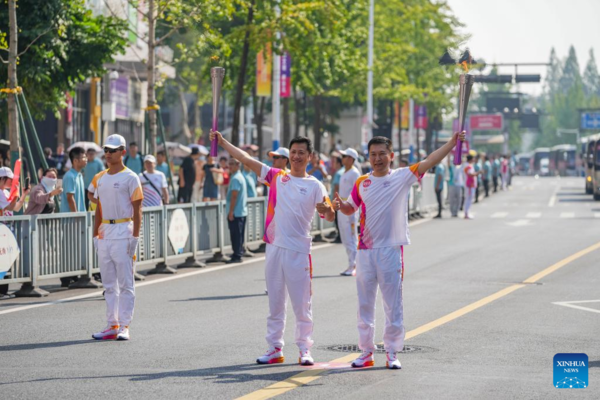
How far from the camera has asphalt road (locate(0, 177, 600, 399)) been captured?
884 centimetres

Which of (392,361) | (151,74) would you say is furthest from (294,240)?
(151,74)

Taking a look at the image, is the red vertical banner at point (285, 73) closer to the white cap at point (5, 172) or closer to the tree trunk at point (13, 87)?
the tree trunk at point (13, 87)

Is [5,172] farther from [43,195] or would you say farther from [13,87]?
[13,87]

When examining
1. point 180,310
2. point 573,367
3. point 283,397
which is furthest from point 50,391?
point 180,310

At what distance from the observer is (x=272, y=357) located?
991 centimetres

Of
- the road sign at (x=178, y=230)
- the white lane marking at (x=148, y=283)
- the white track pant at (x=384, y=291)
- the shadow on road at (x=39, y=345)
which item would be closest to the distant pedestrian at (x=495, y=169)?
the white lane marking at (x=148, y=283)

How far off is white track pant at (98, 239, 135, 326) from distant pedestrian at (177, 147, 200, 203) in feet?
51.5

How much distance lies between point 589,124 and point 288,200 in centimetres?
13351

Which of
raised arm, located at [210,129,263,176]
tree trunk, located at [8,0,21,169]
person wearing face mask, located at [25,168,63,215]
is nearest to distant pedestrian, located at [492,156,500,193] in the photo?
tree trunk, located at [8,0,21,169]

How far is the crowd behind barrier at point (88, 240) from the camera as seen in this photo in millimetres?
15414

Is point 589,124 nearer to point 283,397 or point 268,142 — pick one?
point 268,142

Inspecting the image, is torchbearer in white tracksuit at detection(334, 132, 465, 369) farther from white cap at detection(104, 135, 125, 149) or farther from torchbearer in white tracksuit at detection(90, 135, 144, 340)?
white cap at detection(104, 135, 125, 149)

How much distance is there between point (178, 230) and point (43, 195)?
382 cm

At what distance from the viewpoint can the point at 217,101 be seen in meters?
10.2
